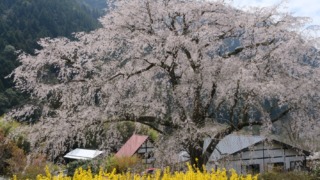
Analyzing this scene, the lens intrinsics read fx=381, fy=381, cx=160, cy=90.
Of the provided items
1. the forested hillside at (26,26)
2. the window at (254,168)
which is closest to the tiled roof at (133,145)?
the window at (254,168)

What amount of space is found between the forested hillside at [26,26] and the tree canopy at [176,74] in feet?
95.2

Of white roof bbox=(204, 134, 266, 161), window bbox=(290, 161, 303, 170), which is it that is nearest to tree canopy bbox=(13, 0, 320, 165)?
white roof bbox=(204, 134, 266, 161)

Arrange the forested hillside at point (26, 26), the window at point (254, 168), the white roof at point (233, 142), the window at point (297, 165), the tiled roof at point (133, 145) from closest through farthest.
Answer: the white roof at point (233, 142)
the window at point (297, 165)
the window at point (254, 168)
the tiled roof at point (133, 145)
the forested hillside at point (26, 26)

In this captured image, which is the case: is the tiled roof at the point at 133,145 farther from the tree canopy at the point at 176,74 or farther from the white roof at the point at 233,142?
the tree canopy at the point at 176,74

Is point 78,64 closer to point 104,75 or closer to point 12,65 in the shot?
point 104,75

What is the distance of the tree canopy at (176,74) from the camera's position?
8.34 metres

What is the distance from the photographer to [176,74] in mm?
9562

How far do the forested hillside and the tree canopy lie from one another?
29.0 metres

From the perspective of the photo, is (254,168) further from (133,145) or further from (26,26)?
(26,26)

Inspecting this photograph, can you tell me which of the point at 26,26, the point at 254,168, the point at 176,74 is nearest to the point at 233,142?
the point at 254,168

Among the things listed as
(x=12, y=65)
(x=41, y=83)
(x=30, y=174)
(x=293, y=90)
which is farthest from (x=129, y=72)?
(x=12, y=65)

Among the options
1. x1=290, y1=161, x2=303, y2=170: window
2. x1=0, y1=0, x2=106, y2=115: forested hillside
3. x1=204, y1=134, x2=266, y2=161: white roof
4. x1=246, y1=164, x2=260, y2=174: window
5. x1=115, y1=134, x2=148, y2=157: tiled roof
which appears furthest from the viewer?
x1=0, y1=0, x2=106, y2=115: forested hillside

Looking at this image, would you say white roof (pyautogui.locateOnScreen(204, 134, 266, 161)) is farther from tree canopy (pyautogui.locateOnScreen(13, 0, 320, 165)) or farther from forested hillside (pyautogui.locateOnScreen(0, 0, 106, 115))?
forested hillside (pyautogui.locateOnScreen(0, 0, 106, 115))

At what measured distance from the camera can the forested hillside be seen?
3994 centimetres
